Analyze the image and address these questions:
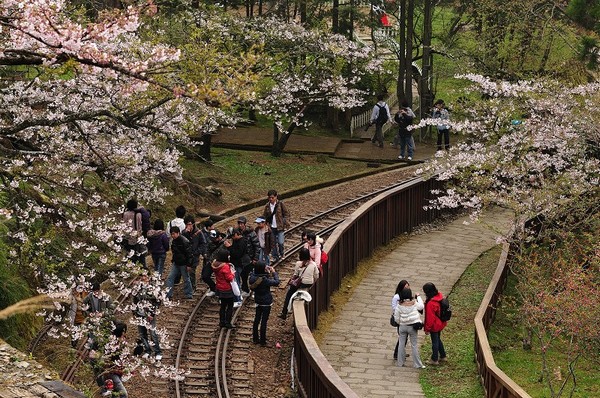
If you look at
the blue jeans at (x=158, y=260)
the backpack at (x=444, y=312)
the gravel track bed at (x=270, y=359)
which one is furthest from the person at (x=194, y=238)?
the backpack at (x=444, y=312)

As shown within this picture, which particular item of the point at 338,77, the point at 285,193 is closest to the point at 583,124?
the point at 285,193

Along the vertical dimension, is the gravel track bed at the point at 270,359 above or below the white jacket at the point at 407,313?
below

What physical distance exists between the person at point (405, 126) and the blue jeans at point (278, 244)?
37.8 ft

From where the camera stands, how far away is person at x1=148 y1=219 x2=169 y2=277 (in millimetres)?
18828

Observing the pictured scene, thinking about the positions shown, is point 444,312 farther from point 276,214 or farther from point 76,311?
point 76,311

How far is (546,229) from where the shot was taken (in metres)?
21.9

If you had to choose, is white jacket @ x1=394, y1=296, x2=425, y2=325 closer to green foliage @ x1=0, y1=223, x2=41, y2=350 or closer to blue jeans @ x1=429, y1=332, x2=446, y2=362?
blue jeans @ x1=429, y1=332, x2=446, y2=362

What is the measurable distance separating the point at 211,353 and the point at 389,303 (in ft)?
Result: 16.5

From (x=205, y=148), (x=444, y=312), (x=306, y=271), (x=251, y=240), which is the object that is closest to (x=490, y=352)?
(x=444, y=312)

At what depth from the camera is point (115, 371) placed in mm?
13758

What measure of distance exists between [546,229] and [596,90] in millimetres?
4176

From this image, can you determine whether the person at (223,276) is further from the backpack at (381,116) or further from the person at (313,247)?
the backpack at (381,116)

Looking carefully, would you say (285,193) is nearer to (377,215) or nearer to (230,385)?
(377,215)

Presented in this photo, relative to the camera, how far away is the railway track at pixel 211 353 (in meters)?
15.7
